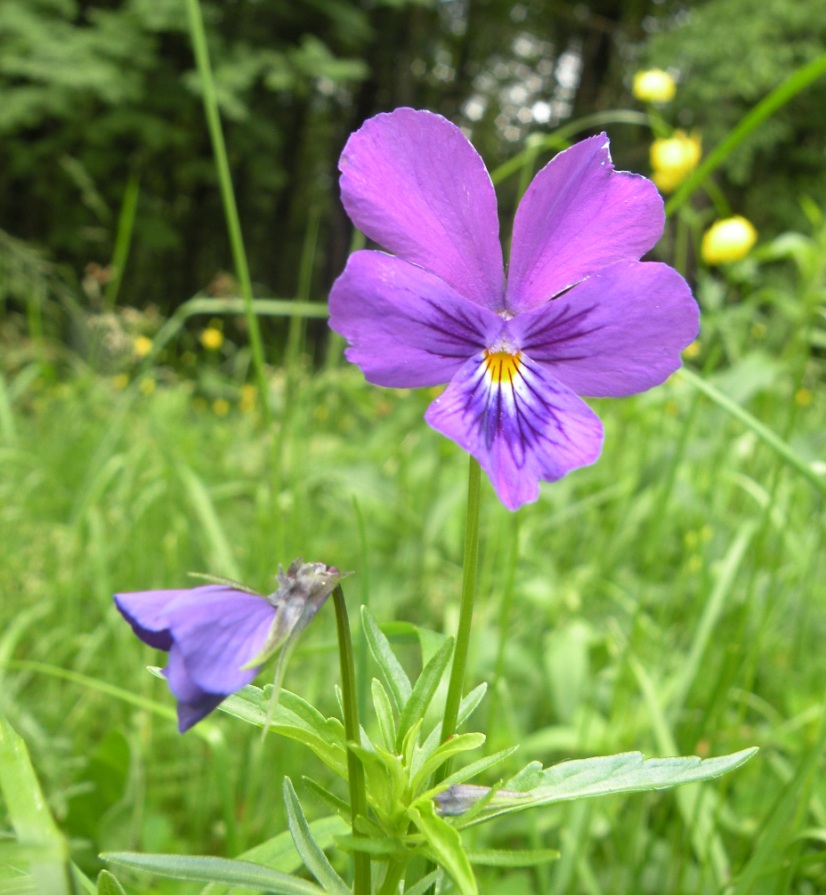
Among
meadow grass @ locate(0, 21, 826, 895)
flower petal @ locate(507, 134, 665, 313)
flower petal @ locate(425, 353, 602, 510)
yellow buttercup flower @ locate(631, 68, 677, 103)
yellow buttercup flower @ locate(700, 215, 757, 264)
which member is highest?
yellow buttercup flower @ locate(631, 68, 677, 103)

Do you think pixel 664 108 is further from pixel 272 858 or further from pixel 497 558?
pixel 272 858

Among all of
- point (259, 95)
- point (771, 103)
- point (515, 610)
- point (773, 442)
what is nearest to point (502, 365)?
point (773, 442)

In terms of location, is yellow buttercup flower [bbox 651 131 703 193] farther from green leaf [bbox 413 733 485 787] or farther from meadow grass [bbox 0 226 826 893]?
green leaf [bbox 413 733 485 787]

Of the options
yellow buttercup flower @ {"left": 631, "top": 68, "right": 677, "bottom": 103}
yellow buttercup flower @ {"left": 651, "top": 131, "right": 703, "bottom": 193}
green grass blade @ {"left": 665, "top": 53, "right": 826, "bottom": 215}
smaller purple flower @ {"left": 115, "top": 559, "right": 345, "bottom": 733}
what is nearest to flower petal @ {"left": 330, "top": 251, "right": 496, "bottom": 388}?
smaller purple flower @ {"left": 115, "top": 559, "right": 345, "bottom": 733}

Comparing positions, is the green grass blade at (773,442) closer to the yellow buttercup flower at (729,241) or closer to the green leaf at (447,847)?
the green leaf at (447,847)

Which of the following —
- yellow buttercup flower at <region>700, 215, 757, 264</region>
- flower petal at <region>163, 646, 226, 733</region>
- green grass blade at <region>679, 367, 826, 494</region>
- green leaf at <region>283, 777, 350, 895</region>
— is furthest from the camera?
yellow buttercup flower at <region>700, 215, 757, 264</region>

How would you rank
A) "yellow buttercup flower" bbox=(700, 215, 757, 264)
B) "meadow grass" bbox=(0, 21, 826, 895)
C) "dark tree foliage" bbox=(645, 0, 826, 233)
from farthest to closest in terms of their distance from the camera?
"dark tree foliage" bbox=(645, 0, 826, 233) → "yellow buttercup flower" bbox=(700, 215, 757, 264) → "meadow grass" bbox=(0, 21, 826, 895)

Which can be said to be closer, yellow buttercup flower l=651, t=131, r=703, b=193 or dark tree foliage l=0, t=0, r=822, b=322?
yellow buttercup flower l=651, t=131, r=703, b=193

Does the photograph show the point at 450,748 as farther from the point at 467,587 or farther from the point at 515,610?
the point at 515,610
